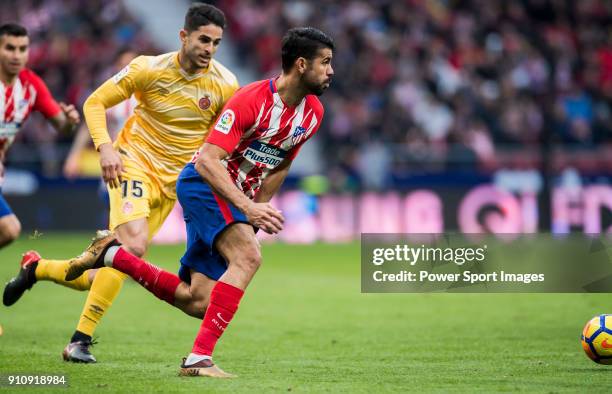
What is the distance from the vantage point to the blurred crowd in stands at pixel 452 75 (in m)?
21.1

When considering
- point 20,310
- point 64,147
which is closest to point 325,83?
point 20,310

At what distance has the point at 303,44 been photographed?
6859 mm

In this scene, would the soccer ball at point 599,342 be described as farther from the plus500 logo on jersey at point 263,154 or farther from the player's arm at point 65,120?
the player's arm at point 65,120

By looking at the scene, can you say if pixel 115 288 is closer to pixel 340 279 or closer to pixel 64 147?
pixel 340 279

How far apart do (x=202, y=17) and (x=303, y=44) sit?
127 cm

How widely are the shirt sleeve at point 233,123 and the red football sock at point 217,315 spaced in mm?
850

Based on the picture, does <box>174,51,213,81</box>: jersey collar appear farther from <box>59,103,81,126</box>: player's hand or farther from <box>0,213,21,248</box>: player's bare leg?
<box>0,213,21,248</box>: player's bare leg

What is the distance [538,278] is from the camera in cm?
1207

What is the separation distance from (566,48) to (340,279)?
40.7 feet

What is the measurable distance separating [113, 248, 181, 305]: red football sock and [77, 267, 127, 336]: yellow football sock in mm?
527

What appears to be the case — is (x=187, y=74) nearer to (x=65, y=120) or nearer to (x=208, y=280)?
(x=65, y=120)

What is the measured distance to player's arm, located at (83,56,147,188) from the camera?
7426 mm

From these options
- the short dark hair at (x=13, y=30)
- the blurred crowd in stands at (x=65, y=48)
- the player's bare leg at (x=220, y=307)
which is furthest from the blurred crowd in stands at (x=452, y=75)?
the player's bare leg at (x=220, y=307)

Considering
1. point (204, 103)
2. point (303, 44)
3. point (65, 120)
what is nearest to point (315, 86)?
point (303, 44)
